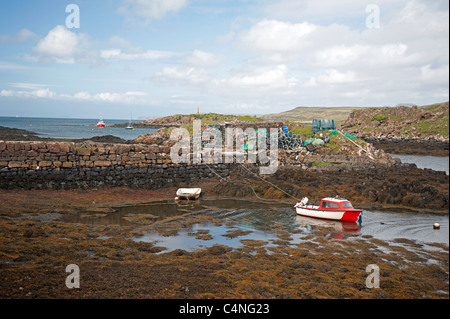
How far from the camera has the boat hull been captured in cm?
1653

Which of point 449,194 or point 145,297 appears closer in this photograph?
point 449,194

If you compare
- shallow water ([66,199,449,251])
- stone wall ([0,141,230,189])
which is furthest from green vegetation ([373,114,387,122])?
shallow water ([66,199,449,251])

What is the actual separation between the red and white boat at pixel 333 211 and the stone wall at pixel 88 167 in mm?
9102

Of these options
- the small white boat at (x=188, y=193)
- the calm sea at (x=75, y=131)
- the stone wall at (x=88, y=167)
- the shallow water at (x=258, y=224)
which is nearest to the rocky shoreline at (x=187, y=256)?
the stone wall at (x=88, y=167)

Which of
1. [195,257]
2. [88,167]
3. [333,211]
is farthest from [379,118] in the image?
[195,257]

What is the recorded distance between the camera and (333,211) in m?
17.1

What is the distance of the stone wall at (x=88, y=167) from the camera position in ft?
68.2

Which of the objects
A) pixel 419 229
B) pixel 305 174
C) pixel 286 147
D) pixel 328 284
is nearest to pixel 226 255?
pixel 328 284
